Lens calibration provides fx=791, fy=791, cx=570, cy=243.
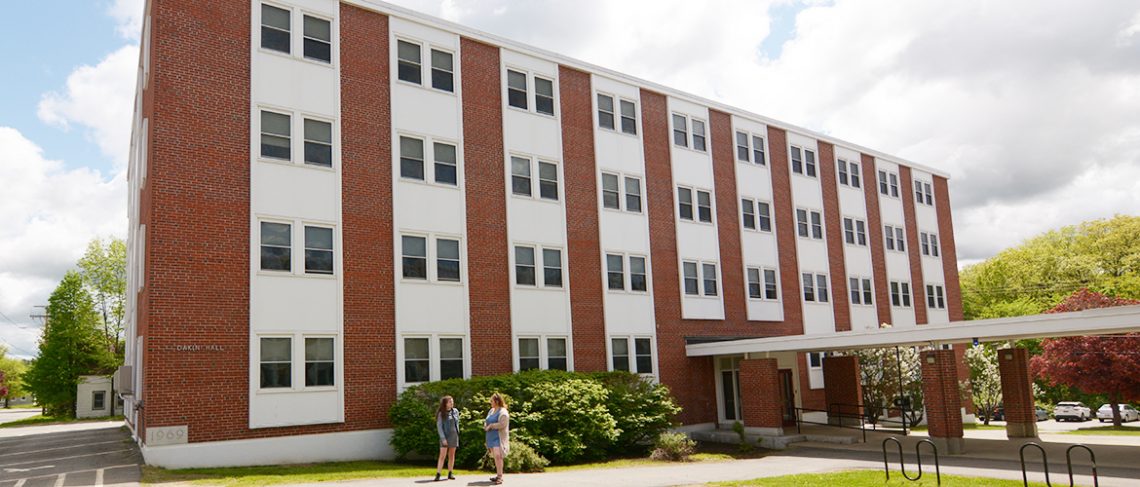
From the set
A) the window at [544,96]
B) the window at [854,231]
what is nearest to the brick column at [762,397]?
the window at [544,96]

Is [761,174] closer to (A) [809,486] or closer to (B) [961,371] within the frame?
(B) [961,371]

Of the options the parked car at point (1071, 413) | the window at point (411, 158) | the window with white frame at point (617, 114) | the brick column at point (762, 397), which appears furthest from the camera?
the parked car at point (1071, 413)

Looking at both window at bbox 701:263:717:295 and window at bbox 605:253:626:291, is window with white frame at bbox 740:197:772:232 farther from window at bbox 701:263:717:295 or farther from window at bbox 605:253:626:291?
window at bbox 605:253:626:291

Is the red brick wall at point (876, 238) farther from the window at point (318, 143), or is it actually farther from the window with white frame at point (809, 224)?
the window at point (318, 143)

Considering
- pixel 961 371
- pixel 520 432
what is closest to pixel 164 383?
pixel 520 432

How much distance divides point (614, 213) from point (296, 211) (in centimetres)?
1129

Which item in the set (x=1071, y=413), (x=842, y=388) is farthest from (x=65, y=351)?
(x=1071, y=413)

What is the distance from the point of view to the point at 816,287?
34.6m

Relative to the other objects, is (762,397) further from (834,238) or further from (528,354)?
(834,238)

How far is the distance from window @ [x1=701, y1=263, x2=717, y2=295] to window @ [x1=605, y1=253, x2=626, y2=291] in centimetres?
407

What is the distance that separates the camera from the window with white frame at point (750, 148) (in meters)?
32.9

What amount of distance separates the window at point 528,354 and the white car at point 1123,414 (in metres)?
41.4

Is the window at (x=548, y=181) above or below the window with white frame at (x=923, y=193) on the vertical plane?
below

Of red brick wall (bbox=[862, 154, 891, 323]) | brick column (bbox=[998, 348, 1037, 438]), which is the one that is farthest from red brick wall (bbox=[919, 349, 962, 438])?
red brick wall (bbox=[862, 154, 891, 323])
